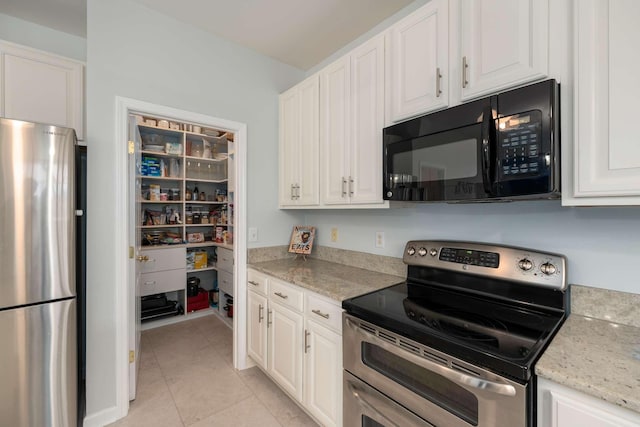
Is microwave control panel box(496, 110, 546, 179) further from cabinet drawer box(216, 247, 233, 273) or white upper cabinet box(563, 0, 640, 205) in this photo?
cabinet drawer box(216, 247, 233, 273)

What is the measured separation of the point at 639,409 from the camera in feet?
2.11

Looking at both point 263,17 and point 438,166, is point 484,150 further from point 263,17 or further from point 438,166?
point 263,17

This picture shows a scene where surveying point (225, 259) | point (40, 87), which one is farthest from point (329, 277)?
point (40, 87)

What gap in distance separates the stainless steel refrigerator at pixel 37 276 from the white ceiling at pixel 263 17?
118cm

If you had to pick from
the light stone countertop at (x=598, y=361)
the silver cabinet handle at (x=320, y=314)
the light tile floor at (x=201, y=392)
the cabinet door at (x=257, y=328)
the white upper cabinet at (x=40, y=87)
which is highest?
the white upper cabinet at (x=40, y=87)

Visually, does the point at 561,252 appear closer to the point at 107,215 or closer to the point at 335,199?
the point at 335,199

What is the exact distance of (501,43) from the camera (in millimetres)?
1144

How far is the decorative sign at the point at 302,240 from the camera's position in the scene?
245 cm

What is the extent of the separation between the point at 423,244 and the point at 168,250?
298 cm

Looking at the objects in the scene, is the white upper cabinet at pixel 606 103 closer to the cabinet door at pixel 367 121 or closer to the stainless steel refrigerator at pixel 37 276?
the cabinet door at pixel 367 121

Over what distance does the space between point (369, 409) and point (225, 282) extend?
2645mm

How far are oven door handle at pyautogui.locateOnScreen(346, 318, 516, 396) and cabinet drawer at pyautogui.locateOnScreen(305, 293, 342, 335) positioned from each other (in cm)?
22

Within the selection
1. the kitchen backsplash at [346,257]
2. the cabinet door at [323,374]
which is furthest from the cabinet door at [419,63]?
the cabinet door at [323,374]

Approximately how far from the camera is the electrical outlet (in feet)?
7.92
